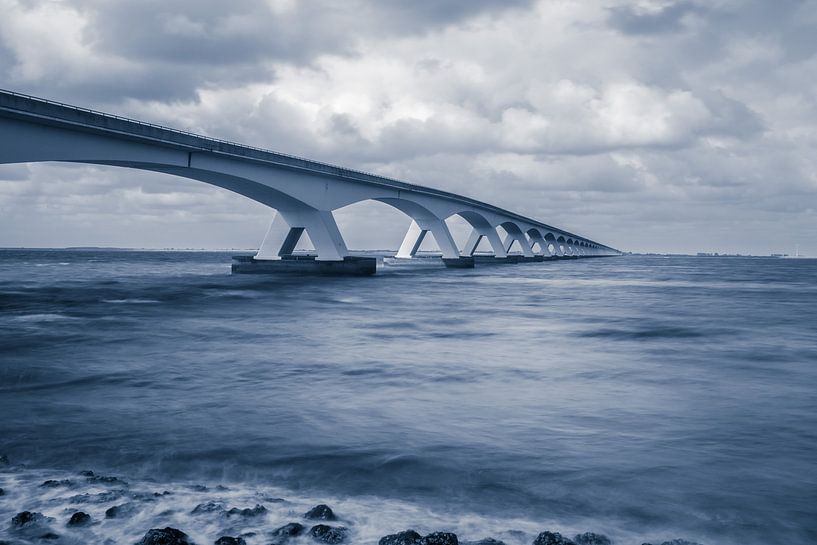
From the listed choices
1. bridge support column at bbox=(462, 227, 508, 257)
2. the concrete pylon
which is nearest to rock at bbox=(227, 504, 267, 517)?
bridge support column at bbox=(462, 227, 508, 257)

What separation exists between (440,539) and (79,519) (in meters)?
3.13

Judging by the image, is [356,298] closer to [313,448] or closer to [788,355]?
[788,355]

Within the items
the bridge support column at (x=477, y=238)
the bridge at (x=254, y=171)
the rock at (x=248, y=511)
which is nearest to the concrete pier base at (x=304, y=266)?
the bridge at (x=254, y=171)

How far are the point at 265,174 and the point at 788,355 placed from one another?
115 ft

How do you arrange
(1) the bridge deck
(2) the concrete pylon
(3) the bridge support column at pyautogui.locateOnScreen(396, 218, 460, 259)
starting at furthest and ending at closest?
1. (2) the concrete pylon
2. (3) the bridge support column at pyautogui.locateOnScreen(396, 218, 460, 259)
3. (1) the bridge deck

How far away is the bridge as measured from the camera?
27219 millimetres

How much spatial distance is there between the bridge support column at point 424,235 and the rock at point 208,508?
71238 mm

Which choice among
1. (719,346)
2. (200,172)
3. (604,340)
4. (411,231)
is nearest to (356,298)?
(200,172)

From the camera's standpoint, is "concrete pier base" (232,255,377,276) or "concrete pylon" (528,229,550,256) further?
"concrete pylon" (528,229,550,256)

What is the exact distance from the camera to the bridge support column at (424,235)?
78250 mm

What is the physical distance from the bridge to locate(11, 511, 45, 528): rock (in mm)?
24888

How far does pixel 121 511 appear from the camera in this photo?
18.2ft

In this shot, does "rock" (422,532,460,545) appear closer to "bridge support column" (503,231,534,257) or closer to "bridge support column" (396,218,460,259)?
"bridge support column" (396,218,460,259)

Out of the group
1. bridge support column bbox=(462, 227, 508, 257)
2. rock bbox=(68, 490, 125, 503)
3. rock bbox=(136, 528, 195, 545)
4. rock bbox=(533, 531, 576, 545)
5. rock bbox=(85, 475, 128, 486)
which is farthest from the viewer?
bridge support column bbox=(462, 227, 508, 257)
